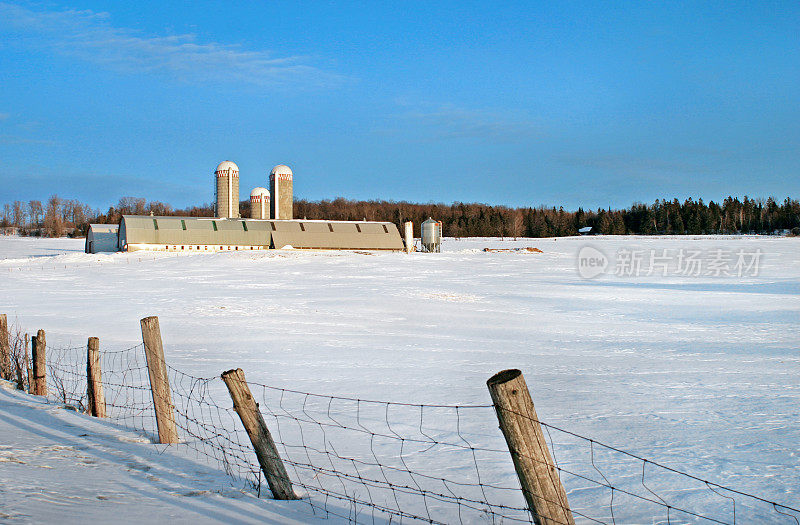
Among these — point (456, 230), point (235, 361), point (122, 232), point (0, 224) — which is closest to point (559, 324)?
point (235, 361)

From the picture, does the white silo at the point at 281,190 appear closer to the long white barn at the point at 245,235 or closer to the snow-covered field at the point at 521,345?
the long white barn at the point at 245,235

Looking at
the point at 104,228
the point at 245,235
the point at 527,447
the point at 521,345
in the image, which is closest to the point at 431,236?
the point at 245,235

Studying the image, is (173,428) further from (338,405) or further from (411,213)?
(411,213)

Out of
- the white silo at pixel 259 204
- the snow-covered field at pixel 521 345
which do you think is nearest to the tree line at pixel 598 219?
the white silo at pixel 259 204

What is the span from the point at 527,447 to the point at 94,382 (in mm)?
6426

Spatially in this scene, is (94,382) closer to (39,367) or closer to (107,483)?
(39,367)

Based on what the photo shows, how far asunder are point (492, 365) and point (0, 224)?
17376 centimetres

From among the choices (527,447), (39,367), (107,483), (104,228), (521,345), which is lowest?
(521,345)

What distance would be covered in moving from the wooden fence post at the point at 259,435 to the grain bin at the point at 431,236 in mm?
46380

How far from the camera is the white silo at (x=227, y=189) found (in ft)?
195

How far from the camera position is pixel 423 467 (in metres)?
6.69

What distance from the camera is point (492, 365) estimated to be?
39.4 feet

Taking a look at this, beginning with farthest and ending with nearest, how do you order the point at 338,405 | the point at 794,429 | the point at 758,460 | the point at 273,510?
1. the point at 338,405
2. the point at 794,429
3. the point at 758,460
4. the point at 273,510

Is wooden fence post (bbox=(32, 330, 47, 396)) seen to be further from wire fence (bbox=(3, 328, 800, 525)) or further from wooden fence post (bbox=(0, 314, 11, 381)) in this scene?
wooden fence post (bbox=(0, 314, 11, 381))
